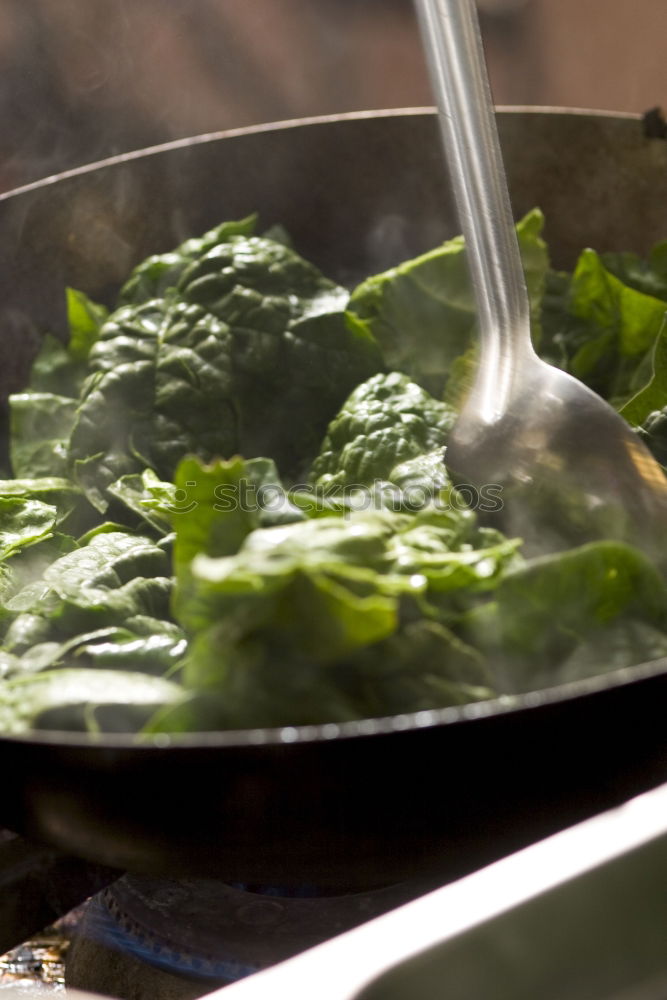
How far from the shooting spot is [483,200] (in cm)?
83

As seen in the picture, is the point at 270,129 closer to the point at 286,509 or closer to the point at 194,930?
the point at 286,509

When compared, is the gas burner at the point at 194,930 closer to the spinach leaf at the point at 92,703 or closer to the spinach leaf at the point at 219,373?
the spinach leaf at the point at 92,703

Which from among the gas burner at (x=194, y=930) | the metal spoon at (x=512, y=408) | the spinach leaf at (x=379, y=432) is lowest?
the gas burner at (x=194, y=930)

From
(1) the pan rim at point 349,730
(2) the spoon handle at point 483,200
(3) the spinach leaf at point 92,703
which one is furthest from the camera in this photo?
(2) the spoon handle at point 483,200

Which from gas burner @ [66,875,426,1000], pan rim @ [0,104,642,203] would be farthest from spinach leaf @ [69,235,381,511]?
gas burner @ [66,875,426,1000]

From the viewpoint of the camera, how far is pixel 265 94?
2232 mm

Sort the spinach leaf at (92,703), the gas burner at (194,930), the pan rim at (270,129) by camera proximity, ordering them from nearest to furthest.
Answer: the spinach leaf at (92,703) < the gas burner at (194,930) < the pan rim at (270,129)

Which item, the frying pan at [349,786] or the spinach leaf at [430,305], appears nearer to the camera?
the frying pan at [349,786]

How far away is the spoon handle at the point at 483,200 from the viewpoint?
0.82 m

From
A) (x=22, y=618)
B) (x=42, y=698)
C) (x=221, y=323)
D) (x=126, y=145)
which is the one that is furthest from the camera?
(x=126, y=145)

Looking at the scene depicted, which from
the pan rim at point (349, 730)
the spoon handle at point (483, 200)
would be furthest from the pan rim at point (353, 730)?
the spoon handle at point (483, 200)

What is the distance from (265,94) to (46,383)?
1.36 meters

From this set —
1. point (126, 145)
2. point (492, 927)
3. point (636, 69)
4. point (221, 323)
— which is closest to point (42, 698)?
point (492, 927)

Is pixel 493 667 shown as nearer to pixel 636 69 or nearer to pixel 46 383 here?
pixel 46 383
